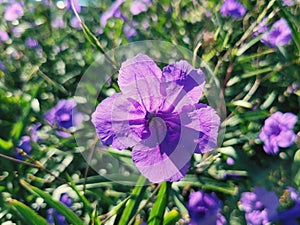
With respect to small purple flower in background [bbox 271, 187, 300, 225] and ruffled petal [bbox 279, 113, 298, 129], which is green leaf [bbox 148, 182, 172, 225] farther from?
ruffled petal [bbox 279, 113, 298, 129]

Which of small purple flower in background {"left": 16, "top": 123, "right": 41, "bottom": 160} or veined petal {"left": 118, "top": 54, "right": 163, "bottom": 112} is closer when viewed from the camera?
veined petal {"left": 118, "top": 54, "right": 163, "bottom": 112}

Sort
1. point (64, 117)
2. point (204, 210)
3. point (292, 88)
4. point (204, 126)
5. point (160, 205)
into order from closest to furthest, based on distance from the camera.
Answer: point (204, 126) < point (160, 205) < point (204, 210) < point (292, 88) < point (64, 117)

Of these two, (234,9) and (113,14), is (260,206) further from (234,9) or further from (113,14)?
(113,14)

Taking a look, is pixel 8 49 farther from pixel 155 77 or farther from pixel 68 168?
pixel 155 77

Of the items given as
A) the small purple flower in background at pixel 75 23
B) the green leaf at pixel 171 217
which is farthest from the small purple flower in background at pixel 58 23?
the green leaf at pixel 171 217

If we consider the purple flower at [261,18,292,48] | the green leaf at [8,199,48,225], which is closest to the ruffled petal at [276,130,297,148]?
the purple flower at [261,18,292,48]

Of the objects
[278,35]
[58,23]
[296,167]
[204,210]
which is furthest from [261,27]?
[58,23]

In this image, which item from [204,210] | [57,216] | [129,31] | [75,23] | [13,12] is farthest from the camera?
[13,12]
